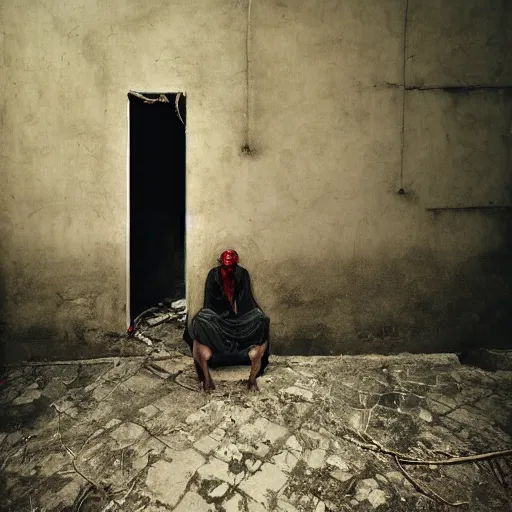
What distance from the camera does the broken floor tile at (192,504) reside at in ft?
9.32

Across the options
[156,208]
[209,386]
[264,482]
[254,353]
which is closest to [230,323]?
[254,353]

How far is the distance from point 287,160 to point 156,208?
3.76m

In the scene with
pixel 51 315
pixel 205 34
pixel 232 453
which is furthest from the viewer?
pixel 51 315

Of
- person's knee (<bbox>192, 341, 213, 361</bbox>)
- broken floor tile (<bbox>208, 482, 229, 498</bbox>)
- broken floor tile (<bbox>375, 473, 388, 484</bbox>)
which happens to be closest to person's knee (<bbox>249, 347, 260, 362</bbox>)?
person's knee (<bbox>192, 341, 213, 361</bbox>)

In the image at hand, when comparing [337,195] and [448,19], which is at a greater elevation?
[448,19]

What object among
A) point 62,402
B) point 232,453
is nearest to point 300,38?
point 232,453

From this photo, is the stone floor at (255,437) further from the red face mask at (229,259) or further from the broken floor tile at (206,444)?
the red face mask at (229,259)

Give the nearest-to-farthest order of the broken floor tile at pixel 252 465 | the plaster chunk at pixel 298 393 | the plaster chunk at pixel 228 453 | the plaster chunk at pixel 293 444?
the broken floor tile at pixel 252 465
the plaster chunk at pixel 228 453
the plaster chunk at pixel 293 444
the plaster chunk at pixel 298 393

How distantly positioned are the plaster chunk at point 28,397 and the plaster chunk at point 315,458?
3.37 m

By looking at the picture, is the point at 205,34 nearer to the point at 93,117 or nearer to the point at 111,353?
the point at 93,117

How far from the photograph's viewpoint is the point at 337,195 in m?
4.97

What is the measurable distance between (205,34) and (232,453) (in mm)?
5111

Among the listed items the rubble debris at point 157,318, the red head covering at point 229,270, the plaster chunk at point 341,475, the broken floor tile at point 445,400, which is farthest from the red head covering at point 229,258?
the broken floor tile at point 445,400

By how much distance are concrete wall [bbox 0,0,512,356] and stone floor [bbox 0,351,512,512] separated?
715 mm
